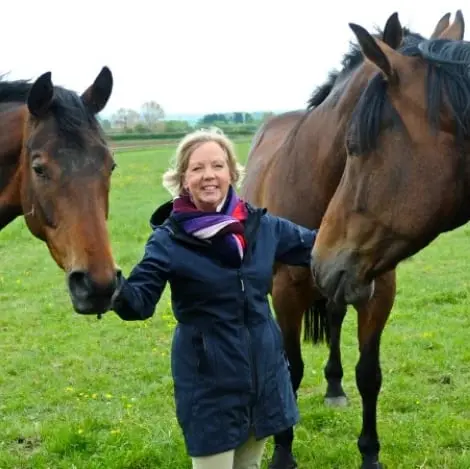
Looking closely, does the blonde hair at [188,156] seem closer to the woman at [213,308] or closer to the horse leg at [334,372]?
the woman at [213,308]

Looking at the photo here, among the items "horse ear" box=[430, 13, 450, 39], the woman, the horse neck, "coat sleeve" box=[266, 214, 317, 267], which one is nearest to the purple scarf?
the woman

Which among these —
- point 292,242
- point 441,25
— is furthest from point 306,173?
point 441,25

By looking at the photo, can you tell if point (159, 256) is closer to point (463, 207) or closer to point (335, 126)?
point (463, 207)

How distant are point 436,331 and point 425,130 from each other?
4.68m

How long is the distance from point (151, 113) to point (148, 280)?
45254 millimetres

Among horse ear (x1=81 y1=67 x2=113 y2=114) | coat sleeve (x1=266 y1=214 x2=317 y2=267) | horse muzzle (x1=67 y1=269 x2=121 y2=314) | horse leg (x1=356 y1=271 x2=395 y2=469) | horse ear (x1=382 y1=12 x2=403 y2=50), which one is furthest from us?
horse leg (x1=356 y1=271 x2=395 y2=469)

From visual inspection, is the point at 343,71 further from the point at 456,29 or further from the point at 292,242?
the point at 292,242

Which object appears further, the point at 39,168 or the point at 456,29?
the point at 456,29

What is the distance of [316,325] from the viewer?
18.0ft

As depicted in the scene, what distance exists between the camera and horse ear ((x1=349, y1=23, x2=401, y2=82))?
8.62 ft

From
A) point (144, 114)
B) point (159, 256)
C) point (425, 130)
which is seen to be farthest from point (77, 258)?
point (144, 114)

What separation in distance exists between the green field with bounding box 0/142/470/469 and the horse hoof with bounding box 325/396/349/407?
54mm

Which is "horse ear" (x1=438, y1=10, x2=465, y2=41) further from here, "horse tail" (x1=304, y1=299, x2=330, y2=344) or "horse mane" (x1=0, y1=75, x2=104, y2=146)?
"horse tail" (x1=304, y1=299, x2=330, y2=344)

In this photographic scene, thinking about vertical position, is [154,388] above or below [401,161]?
below
